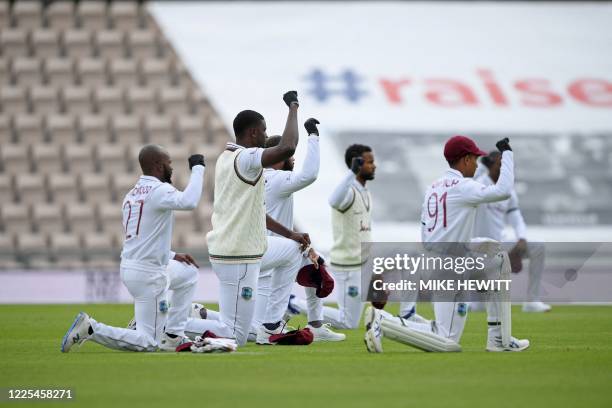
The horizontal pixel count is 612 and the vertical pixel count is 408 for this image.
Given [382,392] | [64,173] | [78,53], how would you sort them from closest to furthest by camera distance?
1. [382,392]
2. [64,173]
3. [78,53]

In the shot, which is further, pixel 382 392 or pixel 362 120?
pixel 362 120

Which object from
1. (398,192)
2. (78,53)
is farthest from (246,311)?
(78,53)

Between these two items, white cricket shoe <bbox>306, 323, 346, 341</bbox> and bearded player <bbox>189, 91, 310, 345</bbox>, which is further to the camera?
white cricket shoe <bbox>306, 323, 346, 341</bbox>

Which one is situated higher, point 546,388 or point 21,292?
point 546,388

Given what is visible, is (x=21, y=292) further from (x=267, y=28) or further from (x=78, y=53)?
(x=267, y=28)

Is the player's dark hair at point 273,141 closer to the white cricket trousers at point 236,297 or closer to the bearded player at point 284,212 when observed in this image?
the bearded player at point 284,212

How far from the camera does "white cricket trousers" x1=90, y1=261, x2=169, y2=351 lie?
35.0 feet

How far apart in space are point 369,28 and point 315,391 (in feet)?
82.1

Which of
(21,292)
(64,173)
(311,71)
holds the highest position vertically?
(311,71)

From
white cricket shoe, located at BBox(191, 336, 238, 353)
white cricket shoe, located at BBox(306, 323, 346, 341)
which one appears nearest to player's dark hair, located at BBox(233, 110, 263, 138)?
white cricket shoe, located at BBox(191, 336, 238, 353)

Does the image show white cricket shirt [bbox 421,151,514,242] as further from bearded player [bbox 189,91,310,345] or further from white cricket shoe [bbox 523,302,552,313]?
white cricket shoe [bbox 523,302,552,313]

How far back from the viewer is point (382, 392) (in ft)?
25.0

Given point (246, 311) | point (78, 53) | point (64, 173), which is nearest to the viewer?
point (246, 311)

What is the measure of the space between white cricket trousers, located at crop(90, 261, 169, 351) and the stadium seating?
1448 centimetres
